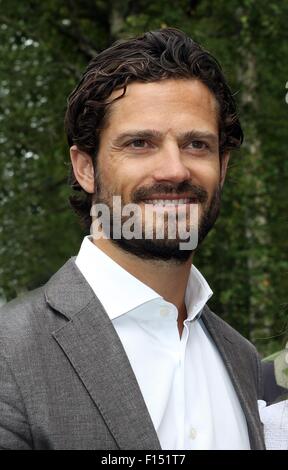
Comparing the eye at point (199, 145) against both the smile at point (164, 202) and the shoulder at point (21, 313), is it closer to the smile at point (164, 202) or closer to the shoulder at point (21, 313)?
the smile at point (164, 202)

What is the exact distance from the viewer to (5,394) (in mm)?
2539

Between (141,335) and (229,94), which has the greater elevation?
(229,94)

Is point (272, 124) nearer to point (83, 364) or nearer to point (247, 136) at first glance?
point (247, 136)

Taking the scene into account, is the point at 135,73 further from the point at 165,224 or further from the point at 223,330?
the point at 223,330

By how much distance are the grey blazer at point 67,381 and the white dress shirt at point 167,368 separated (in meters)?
0.10

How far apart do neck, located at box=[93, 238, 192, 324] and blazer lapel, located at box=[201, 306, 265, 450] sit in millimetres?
256

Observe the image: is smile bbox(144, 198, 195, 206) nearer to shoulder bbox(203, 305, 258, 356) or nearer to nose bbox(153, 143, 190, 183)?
nose bbox(153, 143, 190, 183)

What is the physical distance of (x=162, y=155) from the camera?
9.45 ft

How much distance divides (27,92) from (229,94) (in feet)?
25.2

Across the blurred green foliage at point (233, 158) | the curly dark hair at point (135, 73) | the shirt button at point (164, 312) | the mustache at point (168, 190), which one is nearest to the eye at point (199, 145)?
the mustache at point (168, 190)

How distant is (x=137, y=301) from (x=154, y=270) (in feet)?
0.45

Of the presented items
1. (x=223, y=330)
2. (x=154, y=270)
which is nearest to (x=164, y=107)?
(x=154, y=270)

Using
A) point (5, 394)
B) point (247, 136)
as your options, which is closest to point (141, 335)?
point (5, 394)

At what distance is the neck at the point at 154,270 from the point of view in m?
2.99
